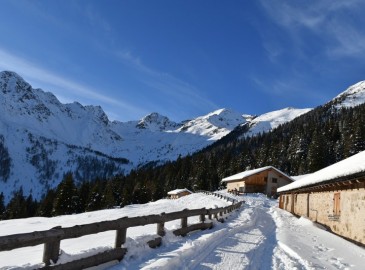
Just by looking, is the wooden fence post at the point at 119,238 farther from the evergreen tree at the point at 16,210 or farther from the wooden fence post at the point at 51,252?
the evergreen tree at the point at 16,210

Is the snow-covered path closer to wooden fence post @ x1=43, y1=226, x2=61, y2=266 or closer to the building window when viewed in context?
wooden fence post @ x1=43, y1=226, x2=61, y2=266

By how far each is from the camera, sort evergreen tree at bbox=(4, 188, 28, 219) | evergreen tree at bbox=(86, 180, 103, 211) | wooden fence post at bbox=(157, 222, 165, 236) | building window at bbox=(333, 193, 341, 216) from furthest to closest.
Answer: evergreen tree at bbox=(86, 180, 103, 211)
evergreen tree at bbox=(4, 188, 28, 219)
building window at bbox=(333, 193, 341, 216)
wooden fence post at bbox=(157, 222, 165, 236)

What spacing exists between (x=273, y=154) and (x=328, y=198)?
79709 millimetres

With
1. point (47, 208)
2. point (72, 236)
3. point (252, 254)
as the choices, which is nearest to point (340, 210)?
point (252, 254)

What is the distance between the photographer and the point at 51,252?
7668mm

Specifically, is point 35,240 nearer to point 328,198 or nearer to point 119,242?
point 119,242

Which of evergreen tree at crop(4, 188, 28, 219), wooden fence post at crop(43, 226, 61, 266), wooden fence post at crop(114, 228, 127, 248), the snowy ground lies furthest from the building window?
evergreen tree at crop(4, 188, 28, 219)

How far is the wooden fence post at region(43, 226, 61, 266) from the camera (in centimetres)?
759

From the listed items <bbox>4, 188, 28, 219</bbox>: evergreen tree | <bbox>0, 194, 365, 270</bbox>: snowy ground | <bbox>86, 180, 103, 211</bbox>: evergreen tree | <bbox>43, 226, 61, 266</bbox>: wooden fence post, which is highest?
<bbox>43, 226, 61, 266</bbox>: wooden fence post

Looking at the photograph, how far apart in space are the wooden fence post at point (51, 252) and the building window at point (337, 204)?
14065 mm

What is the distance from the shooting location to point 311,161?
248ft

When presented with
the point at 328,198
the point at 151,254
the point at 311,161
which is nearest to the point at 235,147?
the point at 311,161

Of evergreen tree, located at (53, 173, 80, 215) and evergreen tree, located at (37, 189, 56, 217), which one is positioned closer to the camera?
evergreen tree, located at (53, 173, 80, 215)

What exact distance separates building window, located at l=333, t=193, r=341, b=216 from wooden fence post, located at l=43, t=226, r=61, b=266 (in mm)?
14065
